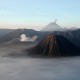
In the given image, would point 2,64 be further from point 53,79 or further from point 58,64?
point 53,79

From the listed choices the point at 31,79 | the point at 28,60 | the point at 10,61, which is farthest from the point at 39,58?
the point at 31,79

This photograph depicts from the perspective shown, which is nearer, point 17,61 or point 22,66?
point 22,66

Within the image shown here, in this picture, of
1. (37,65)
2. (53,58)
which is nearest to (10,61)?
(37,65)

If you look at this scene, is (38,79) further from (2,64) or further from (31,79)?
(2,64)

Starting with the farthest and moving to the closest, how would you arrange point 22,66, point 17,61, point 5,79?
1. point 17,61
2. point 22,66
3. point 5,79

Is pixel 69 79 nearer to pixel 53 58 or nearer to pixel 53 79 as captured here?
pixel 53 79

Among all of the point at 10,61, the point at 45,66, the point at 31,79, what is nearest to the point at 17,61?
the point at 10,61

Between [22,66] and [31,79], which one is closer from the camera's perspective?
[31,79]

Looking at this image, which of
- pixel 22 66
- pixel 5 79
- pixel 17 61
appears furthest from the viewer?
pixel 17 61
